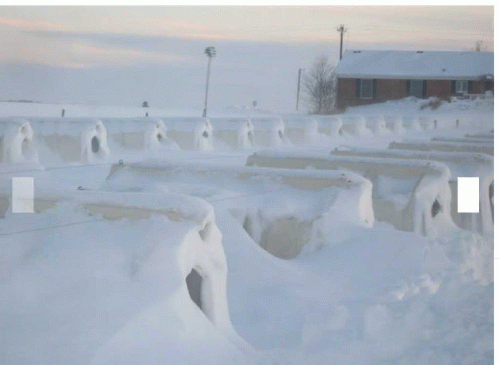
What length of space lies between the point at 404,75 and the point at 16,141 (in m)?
2.98

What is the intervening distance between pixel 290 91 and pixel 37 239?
2348 mm

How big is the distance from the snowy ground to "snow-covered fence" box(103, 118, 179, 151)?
0.45 m

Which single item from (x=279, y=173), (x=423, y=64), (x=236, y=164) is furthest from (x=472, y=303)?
(x=236, y=164)

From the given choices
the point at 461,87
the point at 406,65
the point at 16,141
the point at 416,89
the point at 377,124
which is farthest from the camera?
the point at 377,124

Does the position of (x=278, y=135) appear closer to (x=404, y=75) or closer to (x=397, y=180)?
(x=397, y=180)

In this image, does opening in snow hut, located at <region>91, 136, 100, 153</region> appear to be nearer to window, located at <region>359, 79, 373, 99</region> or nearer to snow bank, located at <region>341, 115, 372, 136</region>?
snow bank, located at <region>341, 115, 372, 136</region>

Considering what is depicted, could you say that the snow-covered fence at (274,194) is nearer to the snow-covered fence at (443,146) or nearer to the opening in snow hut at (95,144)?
the opening in snow hut at (95,144)

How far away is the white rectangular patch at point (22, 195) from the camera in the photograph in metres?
5.61

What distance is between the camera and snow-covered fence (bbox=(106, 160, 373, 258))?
24.6ft

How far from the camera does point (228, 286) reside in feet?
20.9

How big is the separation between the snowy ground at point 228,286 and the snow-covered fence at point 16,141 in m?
0.17

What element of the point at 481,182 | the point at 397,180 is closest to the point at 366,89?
the point at 481,182

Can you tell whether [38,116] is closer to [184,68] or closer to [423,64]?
[184,68]

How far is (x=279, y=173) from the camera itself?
8023 mm
